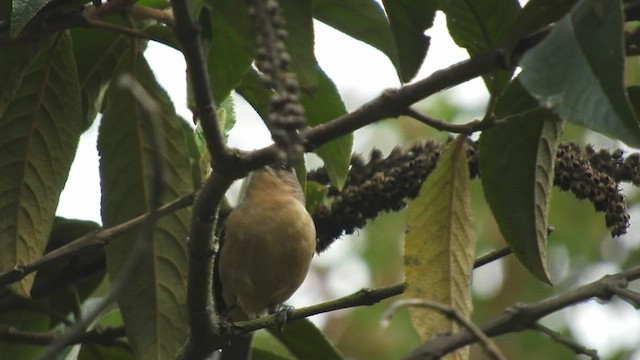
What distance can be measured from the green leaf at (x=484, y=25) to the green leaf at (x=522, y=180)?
0.12 m

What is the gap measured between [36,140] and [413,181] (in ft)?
3.23

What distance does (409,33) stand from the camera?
7.89 ft

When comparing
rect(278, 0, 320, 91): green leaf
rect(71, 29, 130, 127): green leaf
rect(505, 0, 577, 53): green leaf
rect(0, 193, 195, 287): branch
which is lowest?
rect(0, 193, 195, 287): branch

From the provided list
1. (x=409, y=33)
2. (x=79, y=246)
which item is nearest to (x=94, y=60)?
(x=79, y=246)

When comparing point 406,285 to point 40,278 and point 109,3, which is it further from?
point 40,278

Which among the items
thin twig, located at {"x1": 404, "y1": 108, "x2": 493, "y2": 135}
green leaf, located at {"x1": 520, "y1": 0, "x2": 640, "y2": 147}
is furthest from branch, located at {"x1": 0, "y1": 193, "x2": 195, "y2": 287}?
green leaf, located at {"x1": 520, "y1": 0, "x2": 640, "y2": 147}

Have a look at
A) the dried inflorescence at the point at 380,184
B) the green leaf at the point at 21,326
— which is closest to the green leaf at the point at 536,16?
the dried inflorescence at the point at 380,184

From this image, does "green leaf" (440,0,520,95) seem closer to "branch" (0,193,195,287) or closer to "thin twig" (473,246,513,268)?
"thin twig" (473,246,513,268)

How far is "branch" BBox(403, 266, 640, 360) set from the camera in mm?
1712

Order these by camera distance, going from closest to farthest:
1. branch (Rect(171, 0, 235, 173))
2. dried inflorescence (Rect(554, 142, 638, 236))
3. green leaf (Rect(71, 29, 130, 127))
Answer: branch (Rect(171, 0, 235, 173))
dried inflorescence (Rect(554, 142, 638, 236))
green leaf (Rect(71, 29, 130, 127))

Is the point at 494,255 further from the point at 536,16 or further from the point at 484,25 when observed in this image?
the point at 536,16

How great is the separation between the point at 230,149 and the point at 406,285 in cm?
76

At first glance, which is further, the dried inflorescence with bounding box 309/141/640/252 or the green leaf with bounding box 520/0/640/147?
the dried inflorescence with bounding box 309/141/640/252

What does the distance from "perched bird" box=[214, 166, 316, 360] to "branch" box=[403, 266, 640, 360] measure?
1.47 m
